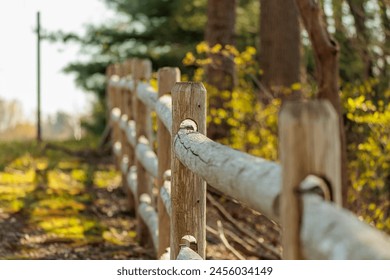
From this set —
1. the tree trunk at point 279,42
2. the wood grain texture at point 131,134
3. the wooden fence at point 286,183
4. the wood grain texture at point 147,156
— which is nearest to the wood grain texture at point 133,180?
the wood grain texture at point 131,134

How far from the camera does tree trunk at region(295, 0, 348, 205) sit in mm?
5441

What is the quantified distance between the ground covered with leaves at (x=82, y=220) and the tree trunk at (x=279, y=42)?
250 centimetres

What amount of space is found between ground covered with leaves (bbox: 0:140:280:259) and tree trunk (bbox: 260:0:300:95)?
2502 mm

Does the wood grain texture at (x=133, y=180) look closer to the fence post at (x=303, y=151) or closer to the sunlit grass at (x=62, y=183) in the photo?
the sunlit grass at (x=62, y=183)

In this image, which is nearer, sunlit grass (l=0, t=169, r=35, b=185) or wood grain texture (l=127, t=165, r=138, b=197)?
wood grain texture (l=127, t=165, r=138, b=197)

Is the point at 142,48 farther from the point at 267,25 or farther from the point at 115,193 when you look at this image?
the point at 115,193

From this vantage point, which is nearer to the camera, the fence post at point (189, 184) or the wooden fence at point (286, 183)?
the wooden fence at point (286, 183)

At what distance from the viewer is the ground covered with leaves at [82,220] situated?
20.2 ft

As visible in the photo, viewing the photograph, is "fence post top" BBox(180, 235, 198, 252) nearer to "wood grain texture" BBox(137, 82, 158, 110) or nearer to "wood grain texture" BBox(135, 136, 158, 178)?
"wood grain texture" BBox(135, 136, 158, 178)

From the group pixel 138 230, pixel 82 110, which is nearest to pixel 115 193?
pixel 138 230

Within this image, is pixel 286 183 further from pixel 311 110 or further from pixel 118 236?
pixel 118 236

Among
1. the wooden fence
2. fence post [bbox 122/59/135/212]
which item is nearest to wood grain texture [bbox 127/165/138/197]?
fence post [bbox 122/59/135/212]

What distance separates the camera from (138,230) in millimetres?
6754

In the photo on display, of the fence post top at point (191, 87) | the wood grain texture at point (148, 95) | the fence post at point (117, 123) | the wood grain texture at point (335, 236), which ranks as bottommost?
the fence post at point (117, 123)
